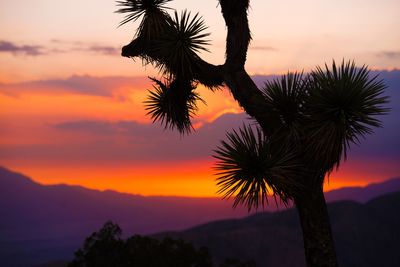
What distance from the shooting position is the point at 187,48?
11.3 m

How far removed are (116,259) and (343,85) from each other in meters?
25.3

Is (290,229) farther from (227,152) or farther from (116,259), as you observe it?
(227,152)

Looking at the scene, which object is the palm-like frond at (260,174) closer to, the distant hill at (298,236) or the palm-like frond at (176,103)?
the palm-like frond at (176,103)

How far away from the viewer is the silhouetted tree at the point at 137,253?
31438 mm

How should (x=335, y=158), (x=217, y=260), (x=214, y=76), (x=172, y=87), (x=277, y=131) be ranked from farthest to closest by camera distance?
(x=217, y=260)
(x=172, y=87)
(x=214, y=76)
(x=277, y=131)
(x=335, y=158)

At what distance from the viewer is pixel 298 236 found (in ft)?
375

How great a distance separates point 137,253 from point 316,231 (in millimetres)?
23742

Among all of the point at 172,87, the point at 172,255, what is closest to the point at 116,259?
the point at 172,255

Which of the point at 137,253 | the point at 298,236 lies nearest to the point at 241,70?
the point at 137,253

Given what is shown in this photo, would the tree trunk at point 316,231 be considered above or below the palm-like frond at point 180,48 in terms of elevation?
below

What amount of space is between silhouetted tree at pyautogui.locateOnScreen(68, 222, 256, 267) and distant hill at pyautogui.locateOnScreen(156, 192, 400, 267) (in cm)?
6851

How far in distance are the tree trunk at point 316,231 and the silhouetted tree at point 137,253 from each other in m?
21.6

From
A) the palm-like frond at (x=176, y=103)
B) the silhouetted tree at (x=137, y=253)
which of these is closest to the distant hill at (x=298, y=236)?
the silhouetted tree at (x=137, y=253)

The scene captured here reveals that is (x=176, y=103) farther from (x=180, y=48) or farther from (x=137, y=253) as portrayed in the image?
(x=137, y=253)
